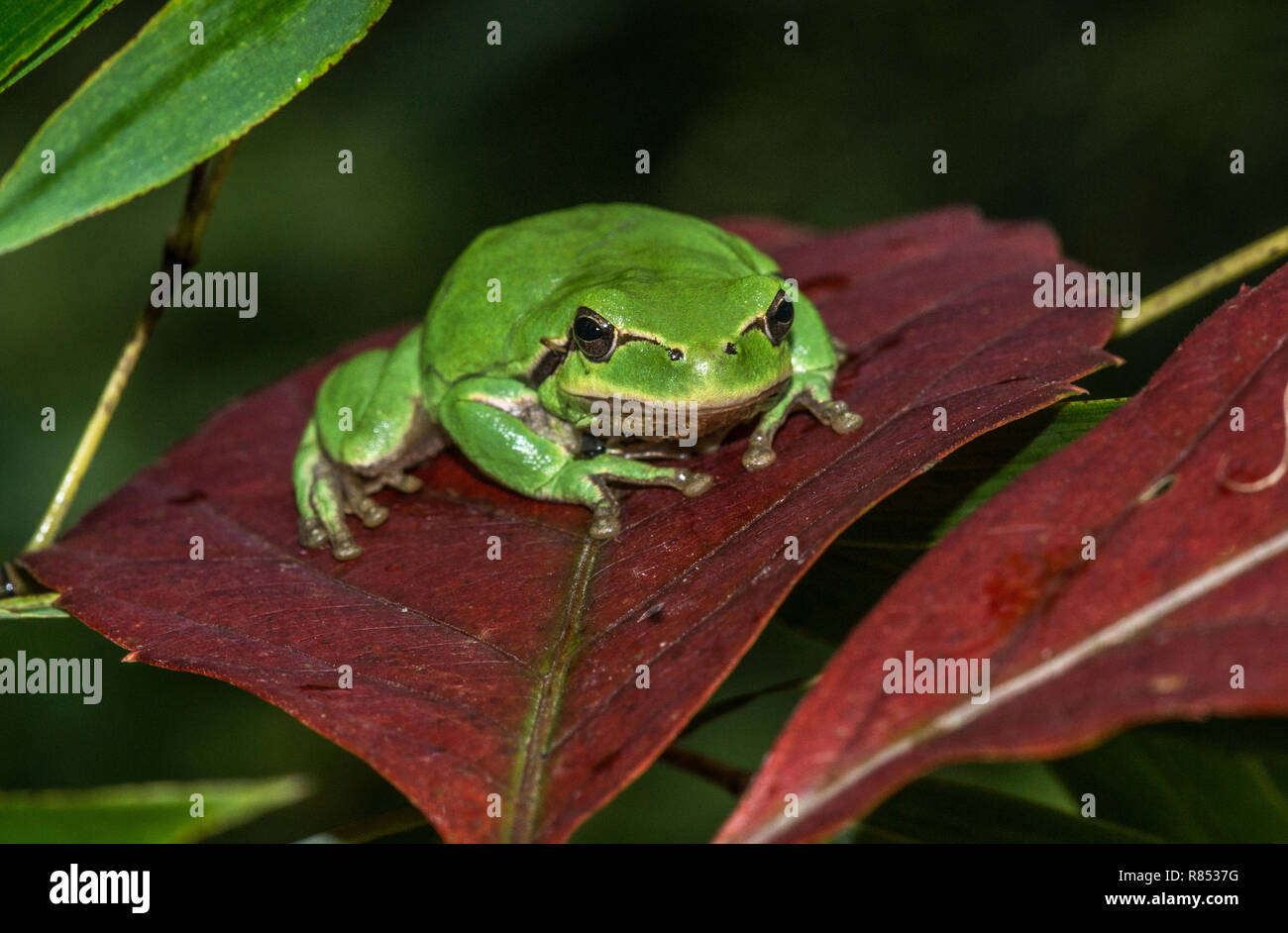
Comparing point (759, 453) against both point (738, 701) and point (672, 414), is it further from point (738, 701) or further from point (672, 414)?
point (738, 701)

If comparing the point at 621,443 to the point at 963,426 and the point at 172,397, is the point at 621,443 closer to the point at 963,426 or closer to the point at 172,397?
the point at 963,426

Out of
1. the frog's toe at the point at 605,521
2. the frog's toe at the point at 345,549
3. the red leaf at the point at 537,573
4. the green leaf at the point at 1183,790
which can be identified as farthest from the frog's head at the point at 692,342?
the green leaf at the point at 1183,790

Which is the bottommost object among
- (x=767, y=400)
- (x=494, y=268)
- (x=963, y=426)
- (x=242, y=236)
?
(x=963, y=426)

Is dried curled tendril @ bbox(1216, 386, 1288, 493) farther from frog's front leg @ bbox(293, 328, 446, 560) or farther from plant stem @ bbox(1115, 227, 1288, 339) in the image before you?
frog's front leg @ bbox(293, 328, 446, 560)

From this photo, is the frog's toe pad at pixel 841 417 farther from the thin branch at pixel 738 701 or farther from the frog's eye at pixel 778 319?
the thin branch at pixel 738 701

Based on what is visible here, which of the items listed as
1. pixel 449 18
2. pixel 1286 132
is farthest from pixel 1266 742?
pixel 449 18

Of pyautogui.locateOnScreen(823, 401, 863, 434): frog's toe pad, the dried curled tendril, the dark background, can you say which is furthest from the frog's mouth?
the dark background
